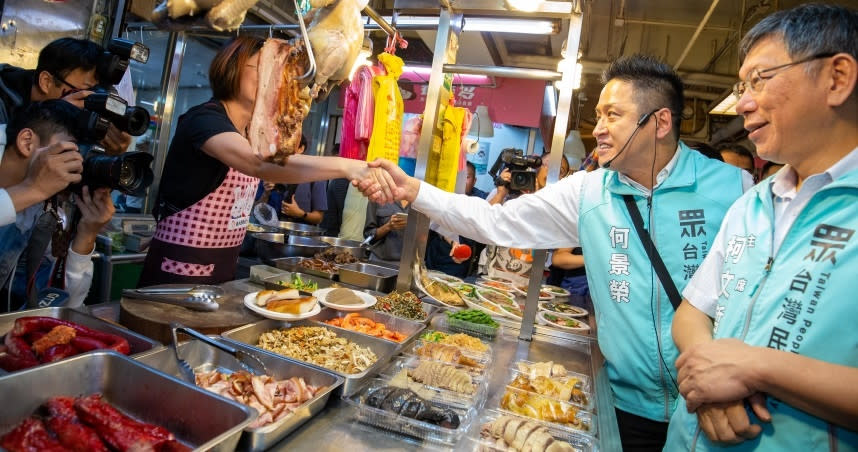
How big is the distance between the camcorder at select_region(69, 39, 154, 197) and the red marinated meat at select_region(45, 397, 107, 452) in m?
0.97

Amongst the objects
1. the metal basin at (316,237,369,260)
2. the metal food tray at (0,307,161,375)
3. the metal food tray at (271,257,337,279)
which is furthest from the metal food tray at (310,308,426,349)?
the metal basin at (316,237,369,260)

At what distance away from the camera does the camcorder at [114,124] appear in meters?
1.82

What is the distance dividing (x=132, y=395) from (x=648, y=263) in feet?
6.31

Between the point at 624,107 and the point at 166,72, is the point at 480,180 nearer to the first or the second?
the point at 166,72

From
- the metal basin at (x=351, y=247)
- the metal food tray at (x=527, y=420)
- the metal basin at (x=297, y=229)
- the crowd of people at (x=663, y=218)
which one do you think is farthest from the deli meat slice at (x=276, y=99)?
the metal basin at (x=297, y=229)

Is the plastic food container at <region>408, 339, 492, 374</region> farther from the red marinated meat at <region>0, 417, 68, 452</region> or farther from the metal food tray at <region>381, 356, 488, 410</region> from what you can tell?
the red marinated meat at <region>0, 417, 68, 452</region>

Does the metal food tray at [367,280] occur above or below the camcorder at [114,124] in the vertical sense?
below

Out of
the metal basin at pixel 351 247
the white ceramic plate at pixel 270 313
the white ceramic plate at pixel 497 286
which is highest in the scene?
the metal basin at pixel 351 247

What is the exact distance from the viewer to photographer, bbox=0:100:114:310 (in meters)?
1.96

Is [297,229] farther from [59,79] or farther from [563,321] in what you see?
[563,321]

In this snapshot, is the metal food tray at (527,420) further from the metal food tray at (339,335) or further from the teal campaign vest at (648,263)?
the teal campaign vest at (648,263)

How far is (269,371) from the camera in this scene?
1652 mm

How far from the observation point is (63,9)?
392cm

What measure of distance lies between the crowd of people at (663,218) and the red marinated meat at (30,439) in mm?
1055
